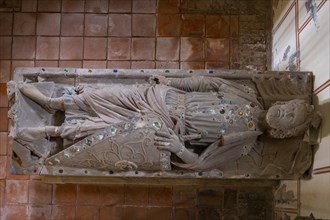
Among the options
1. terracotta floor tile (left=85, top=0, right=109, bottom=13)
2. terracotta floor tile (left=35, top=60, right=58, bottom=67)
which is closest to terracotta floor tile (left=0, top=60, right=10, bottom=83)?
terracotta floor tile (left=35, top=60, right=58, bottom=67)

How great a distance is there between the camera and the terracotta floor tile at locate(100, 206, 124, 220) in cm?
363

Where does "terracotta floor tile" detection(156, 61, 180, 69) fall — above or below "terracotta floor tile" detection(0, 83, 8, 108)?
above

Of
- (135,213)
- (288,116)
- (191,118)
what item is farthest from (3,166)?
(288,116)

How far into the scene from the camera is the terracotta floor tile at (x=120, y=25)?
153 inches

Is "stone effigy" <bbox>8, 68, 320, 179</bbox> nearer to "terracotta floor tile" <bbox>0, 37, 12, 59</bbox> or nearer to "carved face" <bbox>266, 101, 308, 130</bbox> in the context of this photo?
"carved face" <bbox>266, 101, 308, 130</bbox>

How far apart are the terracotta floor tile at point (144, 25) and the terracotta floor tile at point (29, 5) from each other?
83cm

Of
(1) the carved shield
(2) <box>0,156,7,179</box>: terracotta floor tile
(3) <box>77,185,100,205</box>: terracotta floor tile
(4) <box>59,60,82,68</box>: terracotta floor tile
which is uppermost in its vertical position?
(4) <box>59,60,82,68</box>: terracotta floor tile

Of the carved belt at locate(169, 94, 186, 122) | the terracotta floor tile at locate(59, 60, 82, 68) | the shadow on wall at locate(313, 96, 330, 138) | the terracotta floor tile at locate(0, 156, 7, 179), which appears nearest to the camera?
the shadow on wall at locate(313, 96, 330, 138)

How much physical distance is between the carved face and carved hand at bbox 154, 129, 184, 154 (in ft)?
Result: 1.71

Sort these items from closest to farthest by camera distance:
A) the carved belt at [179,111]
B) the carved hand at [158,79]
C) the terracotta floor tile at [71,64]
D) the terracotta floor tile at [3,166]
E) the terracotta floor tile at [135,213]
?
the carved belt at [179,111], the carved hand at [158,79], the terracotta floor tile at [135,213], the terracotta floor tile at [3,166], the terracotta floor tile at [71,64]

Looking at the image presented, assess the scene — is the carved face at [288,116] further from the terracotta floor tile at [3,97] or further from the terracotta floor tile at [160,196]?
the terracotta floor tile at [3,97]

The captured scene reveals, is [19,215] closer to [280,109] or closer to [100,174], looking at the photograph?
[100,174]

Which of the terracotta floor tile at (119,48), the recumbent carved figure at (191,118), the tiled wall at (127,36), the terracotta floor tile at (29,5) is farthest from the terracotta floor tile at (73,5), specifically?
the recumbent carved figure at (191,118)

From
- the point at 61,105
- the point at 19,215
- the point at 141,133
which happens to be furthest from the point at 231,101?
the point at 19,215
